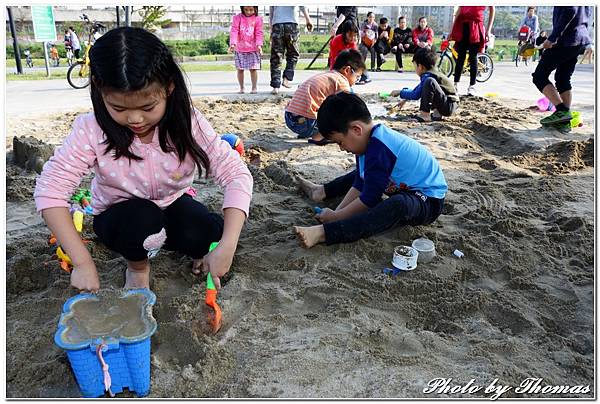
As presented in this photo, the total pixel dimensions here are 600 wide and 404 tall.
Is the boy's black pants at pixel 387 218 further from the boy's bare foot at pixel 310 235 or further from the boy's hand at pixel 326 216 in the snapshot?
the boy's hand at pixel 326 216

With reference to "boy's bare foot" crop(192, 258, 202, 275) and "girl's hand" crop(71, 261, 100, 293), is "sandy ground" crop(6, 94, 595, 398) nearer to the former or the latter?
"boy's bare foot" crop(192, 258, 202, 275)

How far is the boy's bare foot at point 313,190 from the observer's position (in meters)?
2.87

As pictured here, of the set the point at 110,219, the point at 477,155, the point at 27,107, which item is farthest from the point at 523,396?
the point at 27,107

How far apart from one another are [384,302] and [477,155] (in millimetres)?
2404

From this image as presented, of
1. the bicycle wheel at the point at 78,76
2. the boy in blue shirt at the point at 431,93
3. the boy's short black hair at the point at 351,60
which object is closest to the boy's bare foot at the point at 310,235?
the boy's short black hair at the point at 351,60

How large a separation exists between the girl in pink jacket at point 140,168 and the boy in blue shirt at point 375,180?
24.6 inches

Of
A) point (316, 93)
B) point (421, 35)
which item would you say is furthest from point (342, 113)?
point (421, 35)

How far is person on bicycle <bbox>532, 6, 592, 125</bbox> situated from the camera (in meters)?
4.38

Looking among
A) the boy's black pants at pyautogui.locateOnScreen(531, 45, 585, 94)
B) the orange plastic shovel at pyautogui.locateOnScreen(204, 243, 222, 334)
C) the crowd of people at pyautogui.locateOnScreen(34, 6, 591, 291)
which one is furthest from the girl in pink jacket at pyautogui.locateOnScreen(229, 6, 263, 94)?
the orange plastic shovel at pyautogui.locateOnScreen(204, 243, 222, 334)

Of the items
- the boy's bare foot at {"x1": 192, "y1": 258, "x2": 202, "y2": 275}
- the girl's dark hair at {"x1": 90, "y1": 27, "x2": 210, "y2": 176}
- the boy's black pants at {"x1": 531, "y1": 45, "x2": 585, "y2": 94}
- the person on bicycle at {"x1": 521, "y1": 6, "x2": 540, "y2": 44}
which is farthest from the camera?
the person on bicycle at {"x1": 521, "y1": 6, "x2": 540, "y2": 44}

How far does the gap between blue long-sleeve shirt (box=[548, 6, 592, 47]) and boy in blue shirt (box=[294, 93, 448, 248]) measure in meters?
2.93

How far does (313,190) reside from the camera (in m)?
2.89

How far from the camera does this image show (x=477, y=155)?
151 inches

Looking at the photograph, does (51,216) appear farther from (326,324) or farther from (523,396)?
(523,396)
